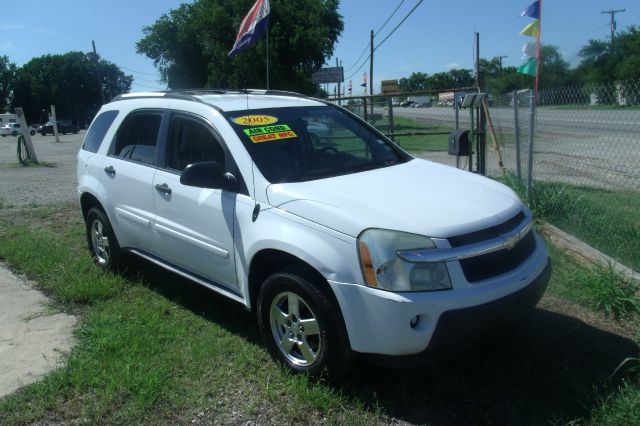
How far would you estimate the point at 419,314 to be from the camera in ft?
9.45

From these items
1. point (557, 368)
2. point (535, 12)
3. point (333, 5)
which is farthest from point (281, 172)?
point (333, 5)

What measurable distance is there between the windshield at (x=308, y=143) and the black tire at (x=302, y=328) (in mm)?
743

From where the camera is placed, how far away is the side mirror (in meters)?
3.71

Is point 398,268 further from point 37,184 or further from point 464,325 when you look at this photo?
point 37,184

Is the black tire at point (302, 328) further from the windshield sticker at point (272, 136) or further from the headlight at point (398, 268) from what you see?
the windshield sticker at point (272, 136)

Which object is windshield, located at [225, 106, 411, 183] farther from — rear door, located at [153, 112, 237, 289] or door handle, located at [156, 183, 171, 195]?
door handle, located at [156, 183, 171, 195]

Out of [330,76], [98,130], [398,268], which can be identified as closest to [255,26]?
[98,130]

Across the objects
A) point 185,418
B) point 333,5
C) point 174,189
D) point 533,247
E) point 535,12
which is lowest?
point 185,418

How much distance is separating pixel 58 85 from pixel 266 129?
96958 mm

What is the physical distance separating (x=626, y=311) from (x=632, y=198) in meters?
4.08

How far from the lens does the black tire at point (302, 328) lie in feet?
10.3

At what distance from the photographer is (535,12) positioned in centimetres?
933

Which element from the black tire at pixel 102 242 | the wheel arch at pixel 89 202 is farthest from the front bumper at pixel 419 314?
the wheel arch at pixel 89 202

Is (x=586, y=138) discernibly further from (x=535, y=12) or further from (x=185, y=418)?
(x=185, y=418)
